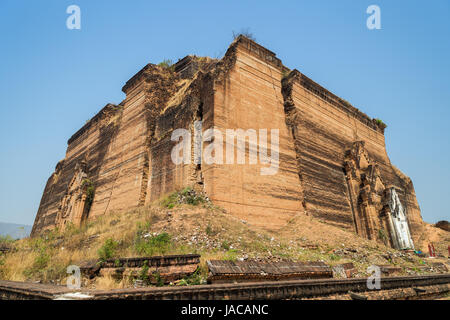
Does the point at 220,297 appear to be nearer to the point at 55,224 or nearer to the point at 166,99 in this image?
the point at 166,99

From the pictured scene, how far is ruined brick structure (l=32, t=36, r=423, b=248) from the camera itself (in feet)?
38.2

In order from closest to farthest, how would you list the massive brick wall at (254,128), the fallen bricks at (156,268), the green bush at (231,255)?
the fallen bricks at (156,268) < the green bush at (231,255) < the massive brick wall at (254,128)

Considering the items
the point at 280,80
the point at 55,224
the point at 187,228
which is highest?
the point at 280,80

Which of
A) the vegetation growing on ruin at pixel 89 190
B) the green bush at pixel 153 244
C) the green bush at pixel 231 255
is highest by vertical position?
the vegetation growing on ruin at pixel 89 190

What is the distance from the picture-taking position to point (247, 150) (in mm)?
11844

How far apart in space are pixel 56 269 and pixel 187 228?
329cm

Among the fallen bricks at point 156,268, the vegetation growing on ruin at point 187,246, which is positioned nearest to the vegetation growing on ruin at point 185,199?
the vegetation growing on ruin at point 187,246

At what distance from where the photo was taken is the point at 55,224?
70.8 feet

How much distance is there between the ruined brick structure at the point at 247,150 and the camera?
11648mm

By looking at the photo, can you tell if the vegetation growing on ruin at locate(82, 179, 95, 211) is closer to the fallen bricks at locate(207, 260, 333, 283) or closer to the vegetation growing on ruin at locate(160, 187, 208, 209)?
the vegetation growing on ruin at locate(160, 187, 208, 209)

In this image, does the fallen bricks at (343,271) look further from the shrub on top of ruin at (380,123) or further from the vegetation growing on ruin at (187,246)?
the shrub on top of ruin at (380,123)

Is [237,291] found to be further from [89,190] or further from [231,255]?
[89,190]

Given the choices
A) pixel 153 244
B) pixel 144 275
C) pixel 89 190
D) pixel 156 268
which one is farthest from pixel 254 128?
pixel 89 190
